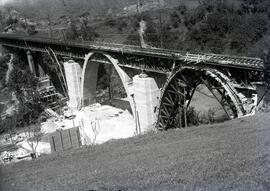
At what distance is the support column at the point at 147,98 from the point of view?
39781mm

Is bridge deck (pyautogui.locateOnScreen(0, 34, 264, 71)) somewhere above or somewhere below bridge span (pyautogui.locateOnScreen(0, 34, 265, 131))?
above

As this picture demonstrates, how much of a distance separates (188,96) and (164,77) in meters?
5.29

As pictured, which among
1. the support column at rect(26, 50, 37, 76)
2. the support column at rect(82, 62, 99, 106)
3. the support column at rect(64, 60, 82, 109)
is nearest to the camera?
the support column at rect(82, 62, 99, 106)

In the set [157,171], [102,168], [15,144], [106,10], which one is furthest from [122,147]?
[106,10]

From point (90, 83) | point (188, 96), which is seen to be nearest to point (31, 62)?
point (90, 83)

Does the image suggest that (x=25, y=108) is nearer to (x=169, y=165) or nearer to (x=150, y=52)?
(x=150, y=52)

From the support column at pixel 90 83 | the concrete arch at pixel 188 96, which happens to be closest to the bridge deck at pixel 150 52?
the concrete arch at pixel 188 96

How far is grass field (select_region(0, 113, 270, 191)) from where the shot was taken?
42.8 feet

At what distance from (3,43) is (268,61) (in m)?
77.8

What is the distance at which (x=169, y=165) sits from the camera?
610 inches

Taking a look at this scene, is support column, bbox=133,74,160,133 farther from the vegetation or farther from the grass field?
the grass field

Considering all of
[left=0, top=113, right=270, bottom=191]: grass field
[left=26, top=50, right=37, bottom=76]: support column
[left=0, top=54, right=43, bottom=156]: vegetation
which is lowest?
[left=0, top=54, right=43, bottom=156]: vegetation

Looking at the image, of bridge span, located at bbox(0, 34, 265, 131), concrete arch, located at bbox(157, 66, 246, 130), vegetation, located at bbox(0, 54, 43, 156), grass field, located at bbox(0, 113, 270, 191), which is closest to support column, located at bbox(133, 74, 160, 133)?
bridge span, located at bbox(0, 34, 265, 131)

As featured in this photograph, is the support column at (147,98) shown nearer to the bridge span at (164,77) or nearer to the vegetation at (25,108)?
the bridge span at (164,77)
